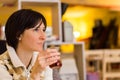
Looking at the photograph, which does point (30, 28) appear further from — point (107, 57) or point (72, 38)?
point (107, 57)

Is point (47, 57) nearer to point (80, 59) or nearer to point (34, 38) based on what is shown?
point (34, 38)

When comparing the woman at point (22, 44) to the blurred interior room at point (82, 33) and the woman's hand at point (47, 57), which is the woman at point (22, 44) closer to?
the woman's hand at point (47, 57)

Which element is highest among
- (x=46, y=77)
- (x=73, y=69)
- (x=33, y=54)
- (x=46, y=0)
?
(x=46, y=0)

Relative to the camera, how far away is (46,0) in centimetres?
249

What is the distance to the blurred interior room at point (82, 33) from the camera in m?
2.54

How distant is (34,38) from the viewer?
138 cm

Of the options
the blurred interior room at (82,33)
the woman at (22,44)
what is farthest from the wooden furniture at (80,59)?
the woman at (22,44)

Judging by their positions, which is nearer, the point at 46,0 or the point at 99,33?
→ the point at 46,0

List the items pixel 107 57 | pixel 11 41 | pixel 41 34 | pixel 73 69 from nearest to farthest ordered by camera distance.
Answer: pixel 41 34
pixel 11 41
pixel 73 69
pixel 107 57

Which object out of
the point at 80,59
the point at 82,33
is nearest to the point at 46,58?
the point at 80,59

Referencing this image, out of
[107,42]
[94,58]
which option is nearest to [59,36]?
[94,58]

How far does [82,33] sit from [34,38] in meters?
6.61

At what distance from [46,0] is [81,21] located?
214 inches

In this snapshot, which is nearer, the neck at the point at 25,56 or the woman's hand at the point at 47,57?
the woman's hand at the point at 47,57
